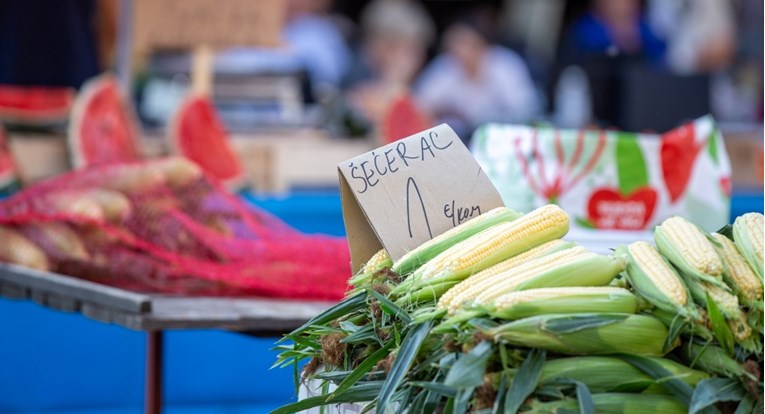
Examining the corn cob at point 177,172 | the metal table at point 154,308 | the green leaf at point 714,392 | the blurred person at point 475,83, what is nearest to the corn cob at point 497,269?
the green leaf at point 714,392

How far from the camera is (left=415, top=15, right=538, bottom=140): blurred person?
984cm

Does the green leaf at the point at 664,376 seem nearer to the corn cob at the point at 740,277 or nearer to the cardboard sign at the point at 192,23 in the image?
the corn cob at the point at 740,277

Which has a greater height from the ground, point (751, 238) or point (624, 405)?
point (751, 238)

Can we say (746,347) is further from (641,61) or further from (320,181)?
(641,61)

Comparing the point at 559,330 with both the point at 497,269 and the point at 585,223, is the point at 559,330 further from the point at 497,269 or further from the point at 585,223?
the point at 585,223

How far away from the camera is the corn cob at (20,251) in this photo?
3.08m

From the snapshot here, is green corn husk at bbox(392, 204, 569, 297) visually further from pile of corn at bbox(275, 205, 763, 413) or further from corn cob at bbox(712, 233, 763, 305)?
corn cob at bbox(712, 233, 763, 305)

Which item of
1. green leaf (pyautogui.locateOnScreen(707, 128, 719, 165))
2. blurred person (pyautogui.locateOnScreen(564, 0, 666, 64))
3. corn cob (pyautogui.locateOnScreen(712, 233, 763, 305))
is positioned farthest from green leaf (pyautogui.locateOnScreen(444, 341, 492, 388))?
blurred person (pyautogui.locateOnScreen(564, 0, 666, 64))

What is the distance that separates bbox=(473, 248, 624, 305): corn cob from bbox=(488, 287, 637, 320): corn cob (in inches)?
1.0

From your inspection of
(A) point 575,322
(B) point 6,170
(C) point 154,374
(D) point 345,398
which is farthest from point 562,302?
(B) point 6,170

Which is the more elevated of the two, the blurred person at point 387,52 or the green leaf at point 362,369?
the blurred person at point 387,52

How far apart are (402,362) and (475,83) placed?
845cm

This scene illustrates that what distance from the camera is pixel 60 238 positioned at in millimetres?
3150

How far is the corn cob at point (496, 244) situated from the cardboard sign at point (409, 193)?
0.52 ft
